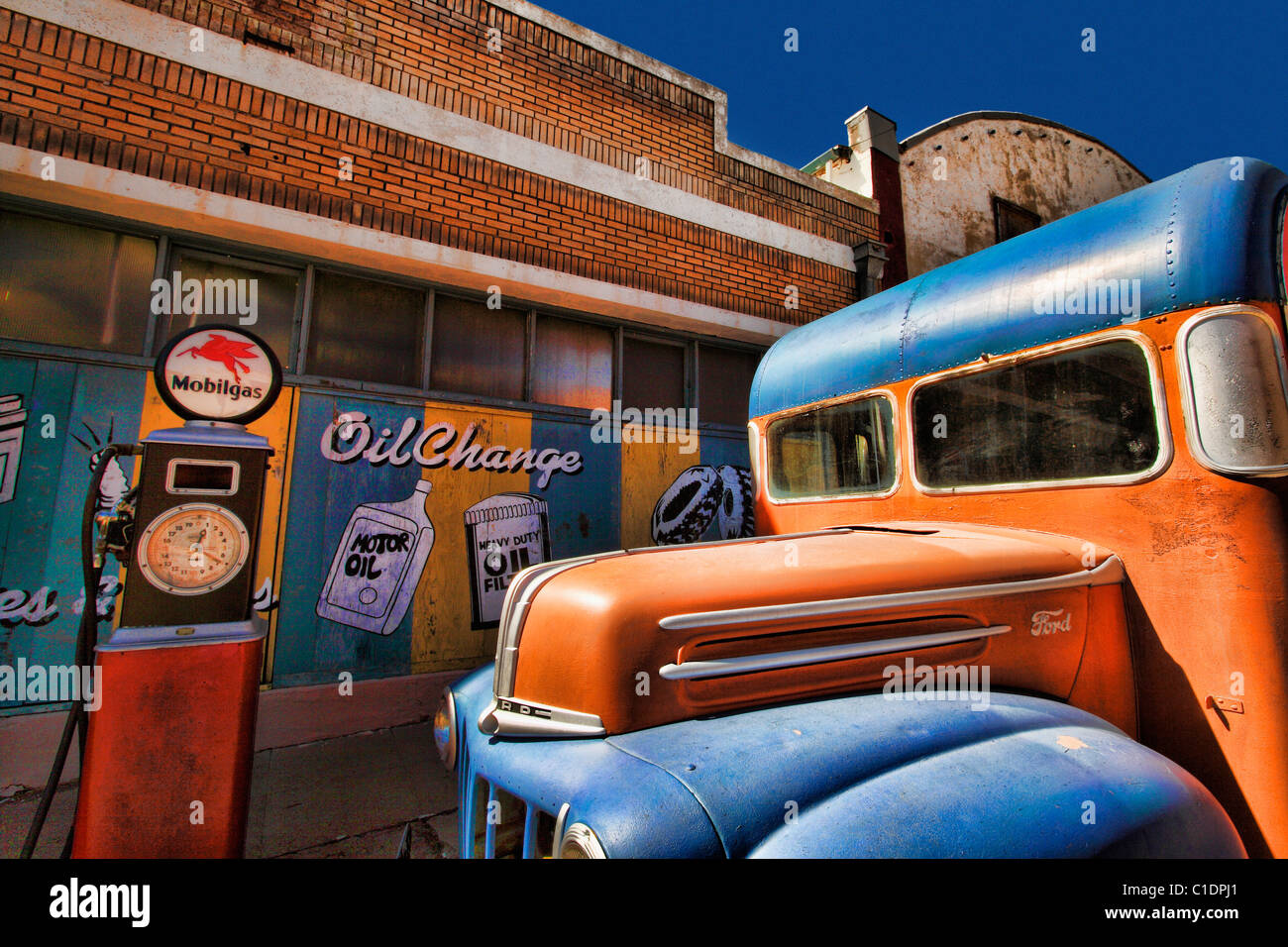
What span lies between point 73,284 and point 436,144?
9.14 ft

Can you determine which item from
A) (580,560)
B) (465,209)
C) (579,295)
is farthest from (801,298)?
(580,560)

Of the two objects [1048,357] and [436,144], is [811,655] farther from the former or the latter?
[436,144]

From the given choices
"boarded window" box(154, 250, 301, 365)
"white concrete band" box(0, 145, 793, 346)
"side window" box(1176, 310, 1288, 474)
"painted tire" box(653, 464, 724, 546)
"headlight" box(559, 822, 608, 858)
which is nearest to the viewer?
"headlight" box(559, 822, 608, 858)

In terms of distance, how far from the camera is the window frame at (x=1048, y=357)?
1951 millimetres

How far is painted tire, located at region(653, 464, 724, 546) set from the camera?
19.0ft

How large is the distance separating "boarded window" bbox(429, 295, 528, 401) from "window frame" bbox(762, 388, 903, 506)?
2.63 meters

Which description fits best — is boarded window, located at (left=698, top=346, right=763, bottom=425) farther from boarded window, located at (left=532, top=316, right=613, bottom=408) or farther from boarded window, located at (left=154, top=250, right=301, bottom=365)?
boarded window, located at (left=154, top=250, right=301, bottom=365)

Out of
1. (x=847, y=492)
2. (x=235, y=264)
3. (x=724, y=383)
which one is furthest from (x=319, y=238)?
(x=847, y=492)

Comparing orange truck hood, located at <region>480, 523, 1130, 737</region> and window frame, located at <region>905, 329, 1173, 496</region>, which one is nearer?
orange truck hood, located at <region>480, 523, 1130, 737</region>

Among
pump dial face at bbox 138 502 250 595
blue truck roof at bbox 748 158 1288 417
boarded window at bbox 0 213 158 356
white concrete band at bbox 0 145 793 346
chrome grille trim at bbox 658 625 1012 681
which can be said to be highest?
white concrete band at bbox 0 145 793 346

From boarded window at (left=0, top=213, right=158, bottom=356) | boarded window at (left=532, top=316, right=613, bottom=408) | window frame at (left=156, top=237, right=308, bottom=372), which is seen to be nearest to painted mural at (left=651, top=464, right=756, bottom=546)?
boarded window at (left=532, top=316, right=613, bottom=408)

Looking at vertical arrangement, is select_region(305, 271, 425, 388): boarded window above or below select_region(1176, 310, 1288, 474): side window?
above

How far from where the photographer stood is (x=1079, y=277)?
→ 2.15 metres

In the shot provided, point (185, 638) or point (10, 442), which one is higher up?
point (10, 442)
